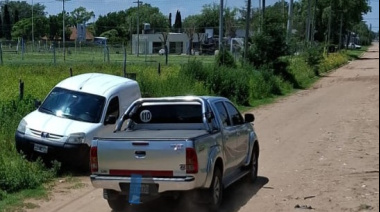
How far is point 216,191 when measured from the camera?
818 cm

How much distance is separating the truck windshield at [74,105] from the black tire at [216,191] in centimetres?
396

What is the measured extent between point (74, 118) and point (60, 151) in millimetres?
1033

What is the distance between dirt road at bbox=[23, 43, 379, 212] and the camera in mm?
8531

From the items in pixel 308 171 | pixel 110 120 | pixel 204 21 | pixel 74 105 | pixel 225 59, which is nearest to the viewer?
pixel 308 171

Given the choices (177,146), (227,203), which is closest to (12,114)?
(227,203)

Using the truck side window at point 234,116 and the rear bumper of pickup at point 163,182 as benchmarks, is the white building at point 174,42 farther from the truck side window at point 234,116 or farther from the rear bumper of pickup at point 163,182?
the rear bumper of pickup at point 163,182

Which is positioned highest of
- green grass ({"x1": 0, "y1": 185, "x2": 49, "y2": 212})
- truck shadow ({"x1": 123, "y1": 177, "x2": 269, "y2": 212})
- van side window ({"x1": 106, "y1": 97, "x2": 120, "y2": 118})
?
van side window ({"x1": 106, "y1": 97, "x2": 120, "y2": 118})

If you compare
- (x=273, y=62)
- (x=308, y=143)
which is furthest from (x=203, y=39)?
(x=308, y=143)

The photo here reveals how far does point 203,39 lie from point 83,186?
287ft

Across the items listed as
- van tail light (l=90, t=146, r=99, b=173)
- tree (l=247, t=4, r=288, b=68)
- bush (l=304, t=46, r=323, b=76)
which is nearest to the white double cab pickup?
van tail light (l=90, t=146, r=99, b=173)

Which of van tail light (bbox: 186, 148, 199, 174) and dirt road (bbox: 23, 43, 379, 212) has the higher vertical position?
van tail light (bbox: 186, 148, 199, 174)

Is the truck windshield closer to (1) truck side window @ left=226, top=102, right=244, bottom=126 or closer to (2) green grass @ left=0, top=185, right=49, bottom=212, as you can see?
(2) green grass @ left=0, top=185, right=49, bottom=212

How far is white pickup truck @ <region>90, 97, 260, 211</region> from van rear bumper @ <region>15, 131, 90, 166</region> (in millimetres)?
1728

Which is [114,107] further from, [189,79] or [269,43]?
[269,43]
